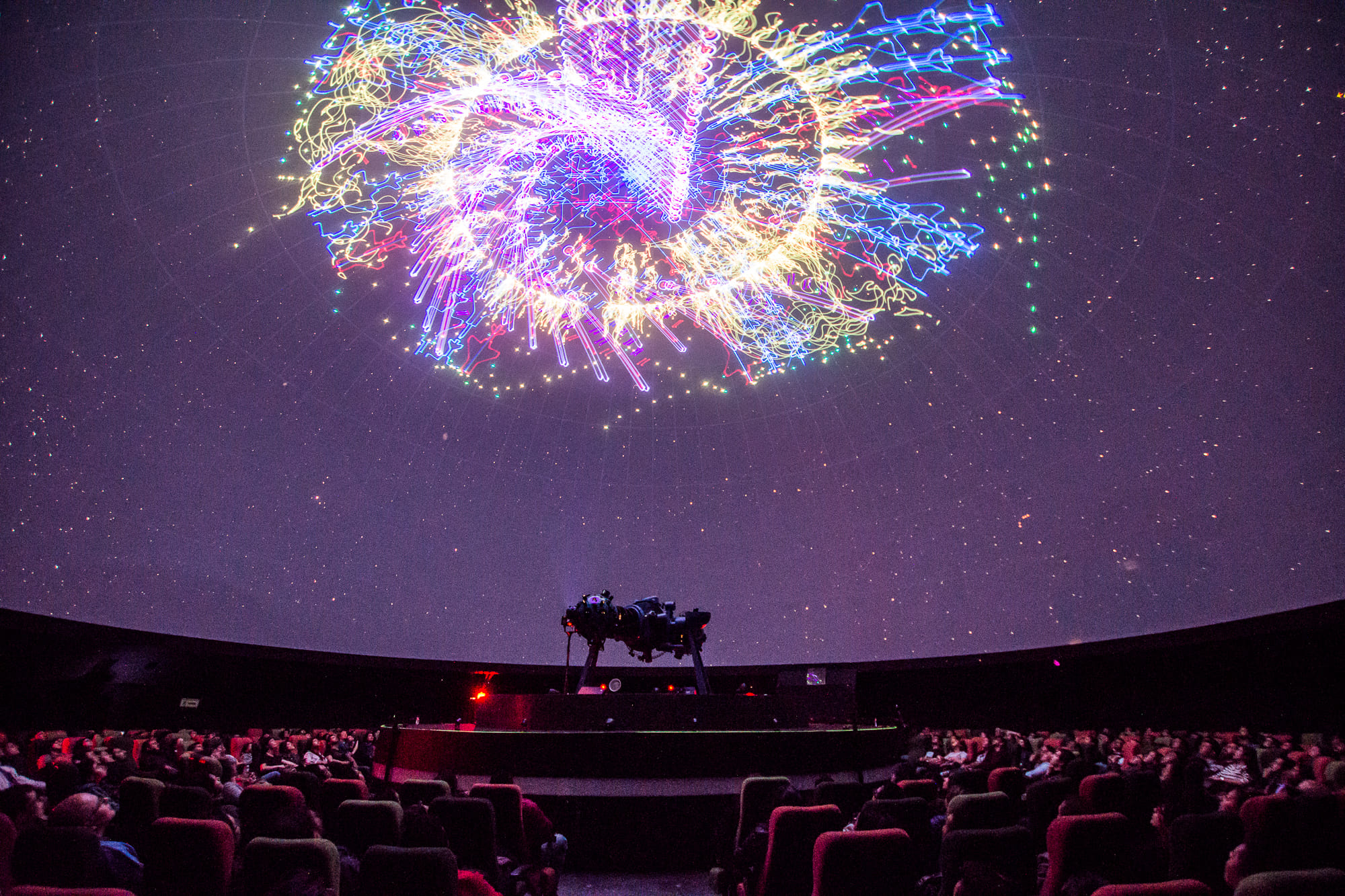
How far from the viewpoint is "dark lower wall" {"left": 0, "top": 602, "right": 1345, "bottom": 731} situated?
12.4 meters

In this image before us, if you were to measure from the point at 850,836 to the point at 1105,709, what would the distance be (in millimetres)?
15440

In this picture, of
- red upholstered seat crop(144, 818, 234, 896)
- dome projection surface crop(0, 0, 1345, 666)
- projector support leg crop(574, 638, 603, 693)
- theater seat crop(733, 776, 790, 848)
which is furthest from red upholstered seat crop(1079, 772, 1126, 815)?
dome projection surface crop(0, 0, 1345, 666)

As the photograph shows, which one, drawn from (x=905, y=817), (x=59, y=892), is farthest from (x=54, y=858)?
(x=905, y=817)

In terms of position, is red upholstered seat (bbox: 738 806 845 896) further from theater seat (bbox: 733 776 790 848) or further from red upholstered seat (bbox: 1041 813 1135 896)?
theater seat (bbox: 733 776 790 848)

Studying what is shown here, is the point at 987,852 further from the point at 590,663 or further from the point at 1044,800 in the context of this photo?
the point at 590,663

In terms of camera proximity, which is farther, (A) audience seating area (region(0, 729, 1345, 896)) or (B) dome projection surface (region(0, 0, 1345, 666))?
(B) dome projection surface (region(0, 0, 1345, 666))

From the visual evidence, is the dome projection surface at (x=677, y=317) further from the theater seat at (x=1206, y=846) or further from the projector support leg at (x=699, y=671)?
the theater seat at (x=1206, y=846)

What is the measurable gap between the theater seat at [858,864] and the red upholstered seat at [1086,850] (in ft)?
3.18

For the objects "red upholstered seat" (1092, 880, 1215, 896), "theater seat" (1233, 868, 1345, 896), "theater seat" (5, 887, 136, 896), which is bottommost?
"theater seat" (5, 887, 136, 896)

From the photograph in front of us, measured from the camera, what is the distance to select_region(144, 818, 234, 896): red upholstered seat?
3854 mm

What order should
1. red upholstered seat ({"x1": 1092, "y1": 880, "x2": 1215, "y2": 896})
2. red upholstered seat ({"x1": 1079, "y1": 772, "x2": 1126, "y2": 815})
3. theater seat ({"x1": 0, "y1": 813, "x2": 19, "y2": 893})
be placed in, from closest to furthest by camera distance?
red upholstered seat ({"x1": 1092, "y1": 880, "x2": 1215, "y2": 896}) → theater seat ({"x1": 0, "y1": 813, "x2": 19, "y2": 893}) → red upholstered seat ({"x1": 1079, "y1": 772, "x2": 1126, "y2": 815})

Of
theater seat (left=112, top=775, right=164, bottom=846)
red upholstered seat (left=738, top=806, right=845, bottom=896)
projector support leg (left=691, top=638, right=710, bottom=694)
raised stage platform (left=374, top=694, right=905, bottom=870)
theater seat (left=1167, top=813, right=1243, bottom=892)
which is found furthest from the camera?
projector support leg (left=691, top=638, right=710, bottom=694)

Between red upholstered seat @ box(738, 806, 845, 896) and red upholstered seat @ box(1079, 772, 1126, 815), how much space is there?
2.33 m

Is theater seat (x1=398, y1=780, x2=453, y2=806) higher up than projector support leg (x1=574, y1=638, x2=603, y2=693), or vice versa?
projector support leg (x1=574, y1=638, x2=603, y2=693)
